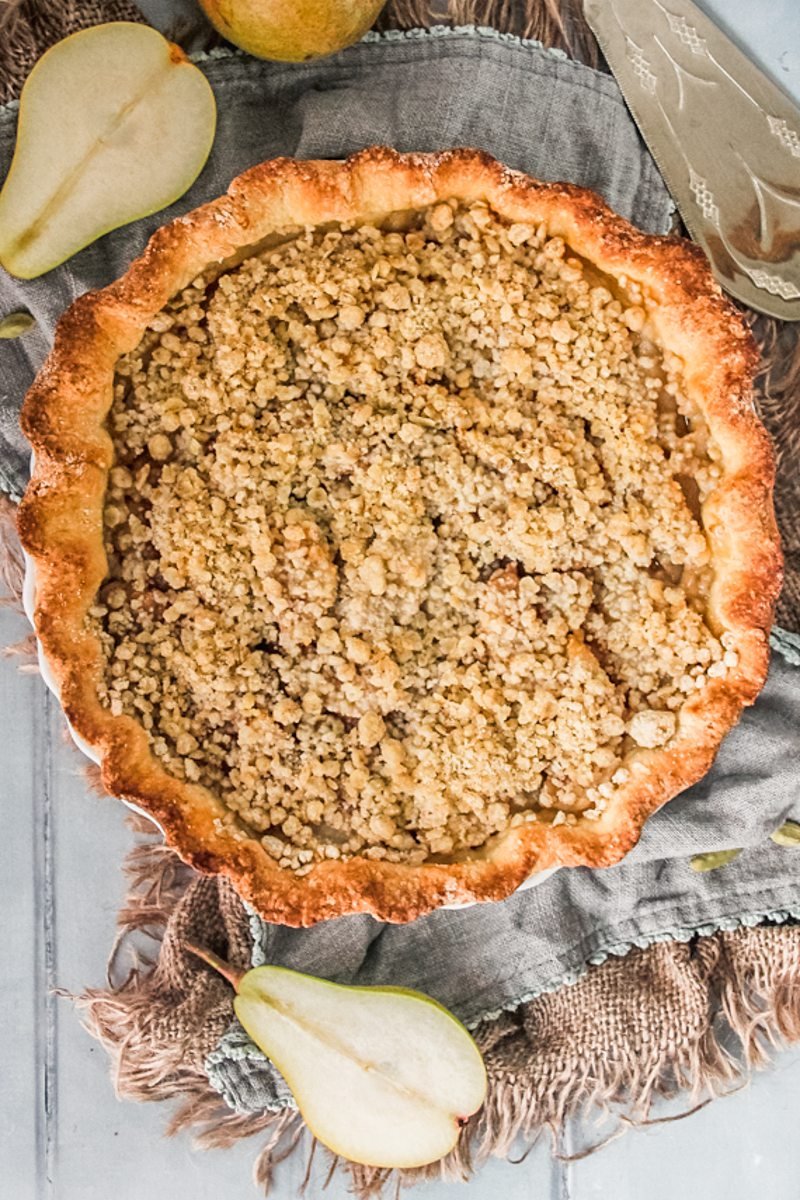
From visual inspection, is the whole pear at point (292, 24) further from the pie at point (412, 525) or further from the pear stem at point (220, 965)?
the pear stem at point (220, 965)

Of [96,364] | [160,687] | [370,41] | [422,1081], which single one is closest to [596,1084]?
[422,1081]

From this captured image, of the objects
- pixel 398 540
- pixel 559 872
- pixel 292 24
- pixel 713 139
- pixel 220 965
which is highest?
pixel 713 139

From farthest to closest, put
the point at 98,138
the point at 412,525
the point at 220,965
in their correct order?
the point at 220,965, the point at 98,138, the point at 412,525

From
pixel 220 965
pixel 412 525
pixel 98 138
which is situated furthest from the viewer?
pixel 220 965

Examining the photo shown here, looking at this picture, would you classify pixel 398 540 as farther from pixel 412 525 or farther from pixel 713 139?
pixel 713 139

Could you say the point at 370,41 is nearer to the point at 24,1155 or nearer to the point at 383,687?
the point at 383,687

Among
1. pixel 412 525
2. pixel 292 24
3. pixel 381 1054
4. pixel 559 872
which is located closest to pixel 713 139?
pixel 292 24
